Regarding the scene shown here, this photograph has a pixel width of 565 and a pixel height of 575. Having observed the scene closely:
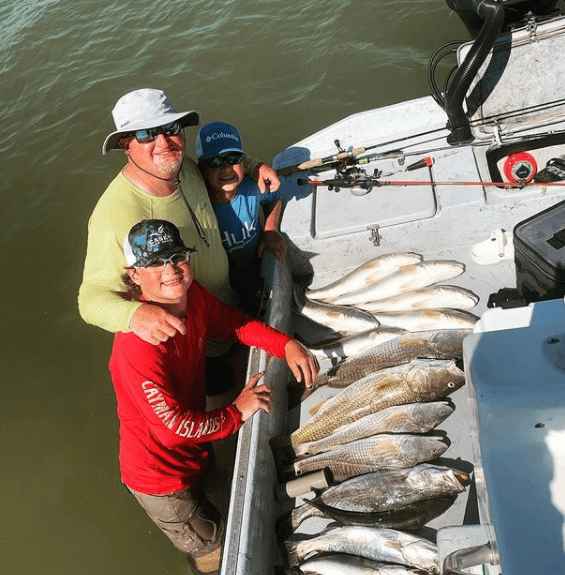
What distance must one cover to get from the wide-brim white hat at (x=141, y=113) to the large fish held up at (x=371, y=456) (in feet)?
7.57

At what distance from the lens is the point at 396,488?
3484 millimetres

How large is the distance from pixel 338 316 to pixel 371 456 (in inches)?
50.7

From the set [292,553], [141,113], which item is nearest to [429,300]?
[292,553]

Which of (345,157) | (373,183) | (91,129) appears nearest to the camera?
(373,183)

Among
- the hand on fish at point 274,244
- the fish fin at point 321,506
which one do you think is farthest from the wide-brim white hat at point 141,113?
the fish fin at point 321,506

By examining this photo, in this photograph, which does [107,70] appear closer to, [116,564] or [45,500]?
[45,500]

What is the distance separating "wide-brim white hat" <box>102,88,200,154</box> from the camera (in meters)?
3.56

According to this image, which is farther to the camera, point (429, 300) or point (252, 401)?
point (429, 300)

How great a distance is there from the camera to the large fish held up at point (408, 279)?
15.3ft

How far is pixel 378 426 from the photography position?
12.6 feet

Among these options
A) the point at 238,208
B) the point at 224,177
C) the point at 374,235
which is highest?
the point at 224,177

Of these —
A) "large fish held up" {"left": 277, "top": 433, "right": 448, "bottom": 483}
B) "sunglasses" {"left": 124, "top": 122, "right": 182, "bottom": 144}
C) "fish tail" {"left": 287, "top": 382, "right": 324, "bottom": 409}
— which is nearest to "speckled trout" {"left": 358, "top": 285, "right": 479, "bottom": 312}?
"fish tail" {"left": 287, "top": 382, "right": 324, "bottom": 409}

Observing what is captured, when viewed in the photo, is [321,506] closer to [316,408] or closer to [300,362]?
[316,408]

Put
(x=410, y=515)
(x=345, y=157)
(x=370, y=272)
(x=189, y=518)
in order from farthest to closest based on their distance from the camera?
(x=345, y=157), (x=370, y=272), (x=189, y=518), (x=410, y=515)
